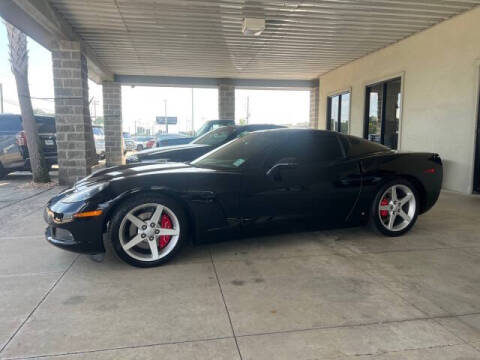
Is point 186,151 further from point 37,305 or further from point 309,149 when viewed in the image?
point 37,305

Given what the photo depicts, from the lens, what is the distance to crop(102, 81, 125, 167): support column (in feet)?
47.9

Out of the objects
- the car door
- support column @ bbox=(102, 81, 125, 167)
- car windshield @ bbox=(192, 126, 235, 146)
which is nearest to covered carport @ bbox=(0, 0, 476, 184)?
car windshield @ bbox=(192, 126, 235, 146)

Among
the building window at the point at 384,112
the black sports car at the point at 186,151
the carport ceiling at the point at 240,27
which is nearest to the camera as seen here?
the black sports car at the point at 186,151

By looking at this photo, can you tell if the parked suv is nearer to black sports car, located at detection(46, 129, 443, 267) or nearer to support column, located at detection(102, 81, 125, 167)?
support column, located at detection(102, 81, 125, 167)

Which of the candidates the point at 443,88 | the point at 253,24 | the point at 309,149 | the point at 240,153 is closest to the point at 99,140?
the point at 253,24

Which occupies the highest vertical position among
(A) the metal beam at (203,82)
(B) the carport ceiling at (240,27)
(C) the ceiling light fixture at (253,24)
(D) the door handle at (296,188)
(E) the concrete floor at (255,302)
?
(B) the carport ceiling at (240,27)

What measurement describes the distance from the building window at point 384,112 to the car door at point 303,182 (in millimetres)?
6268

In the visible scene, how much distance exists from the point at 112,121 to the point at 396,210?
1282 centimetres

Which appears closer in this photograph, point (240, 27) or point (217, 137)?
point (217, 137)

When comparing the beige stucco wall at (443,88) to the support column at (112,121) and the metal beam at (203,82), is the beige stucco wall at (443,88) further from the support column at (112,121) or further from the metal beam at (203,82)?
the support column at (112,121)

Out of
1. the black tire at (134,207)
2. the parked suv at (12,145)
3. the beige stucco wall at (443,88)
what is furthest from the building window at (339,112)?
the black tire at (134,207)

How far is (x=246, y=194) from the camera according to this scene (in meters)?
3.57

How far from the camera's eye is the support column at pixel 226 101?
48.9 feet

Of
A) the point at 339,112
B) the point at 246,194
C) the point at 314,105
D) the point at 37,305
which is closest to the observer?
the point at 37,305
